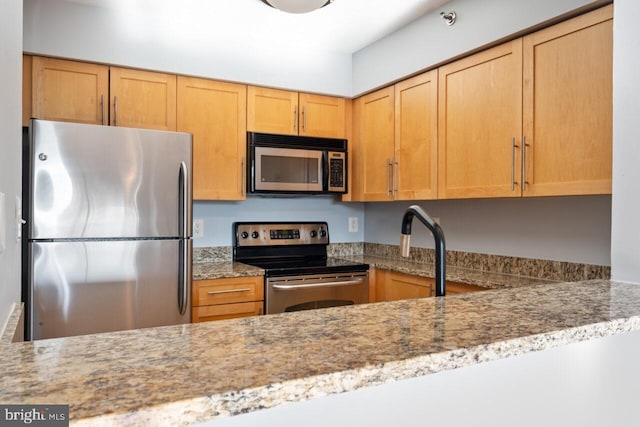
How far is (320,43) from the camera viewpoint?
3146 millimetres

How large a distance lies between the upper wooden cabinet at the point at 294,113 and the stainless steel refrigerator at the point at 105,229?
74 cm

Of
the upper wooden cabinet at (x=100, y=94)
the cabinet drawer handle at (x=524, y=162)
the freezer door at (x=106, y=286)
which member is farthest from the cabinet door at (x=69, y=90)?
the cabinet drawer handle at (x=524, y=162)

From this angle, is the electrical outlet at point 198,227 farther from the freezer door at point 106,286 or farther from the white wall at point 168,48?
the white wall at point 168,48

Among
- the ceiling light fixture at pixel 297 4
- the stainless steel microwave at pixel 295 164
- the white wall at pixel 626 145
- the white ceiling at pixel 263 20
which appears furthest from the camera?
the stainless steel microwave at pixel 295 164

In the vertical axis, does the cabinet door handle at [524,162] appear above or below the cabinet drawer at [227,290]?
above

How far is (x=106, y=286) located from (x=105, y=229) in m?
0.28

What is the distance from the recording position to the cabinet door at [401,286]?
267 centimetres

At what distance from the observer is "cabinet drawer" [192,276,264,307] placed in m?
2.60

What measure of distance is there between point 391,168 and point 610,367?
2027 millimetres

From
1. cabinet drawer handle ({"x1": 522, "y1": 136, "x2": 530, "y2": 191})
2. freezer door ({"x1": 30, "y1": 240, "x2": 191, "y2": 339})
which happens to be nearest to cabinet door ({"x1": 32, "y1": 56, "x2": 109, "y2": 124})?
freezer door ({"x1": 30, "y1": 240, "x2": 191, "y2": 339})

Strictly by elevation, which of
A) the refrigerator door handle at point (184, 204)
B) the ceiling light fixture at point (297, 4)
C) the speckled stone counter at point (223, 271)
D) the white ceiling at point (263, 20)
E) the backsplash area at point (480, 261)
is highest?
the white ceiling at point (263, 20)

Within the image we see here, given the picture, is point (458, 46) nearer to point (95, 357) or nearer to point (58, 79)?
point (58, 79)

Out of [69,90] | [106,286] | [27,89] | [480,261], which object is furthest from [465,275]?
[27,89]

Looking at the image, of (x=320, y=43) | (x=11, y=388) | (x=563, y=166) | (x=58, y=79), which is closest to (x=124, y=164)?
(x=58, y=79)
